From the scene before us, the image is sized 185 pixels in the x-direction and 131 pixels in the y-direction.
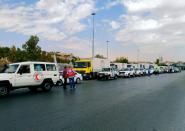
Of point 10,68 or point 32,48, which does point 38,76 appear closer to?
point 10,68

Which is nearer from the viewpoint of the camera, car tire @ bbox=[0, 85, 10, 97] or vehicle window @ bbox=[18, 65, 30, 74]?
car tire @ bbox=[0, 85, 10, 97]

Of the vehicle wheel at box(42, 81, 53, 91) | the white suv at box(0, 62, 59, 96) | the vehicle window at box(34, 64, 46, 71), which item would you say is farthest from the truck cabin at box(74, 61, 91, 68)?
the vehicle window at box(34, 64, 46, 71)

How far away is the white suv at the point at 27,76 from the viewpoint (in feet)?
55.6

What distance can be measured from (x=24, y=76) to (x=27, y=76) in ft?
0.87

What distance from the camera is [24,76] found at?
711 inches

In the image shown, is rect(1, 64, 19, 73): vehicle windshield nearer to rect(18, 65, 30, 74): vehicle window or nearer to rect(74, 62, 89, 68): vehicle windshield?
rect(18, 65, 30, 74): vehicle window

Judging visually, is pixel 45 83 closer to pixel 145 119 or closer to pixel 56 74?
pixel 56 74

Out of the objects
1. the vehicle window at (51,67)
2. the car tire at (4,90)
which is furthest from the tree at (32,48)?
the car tire at (4,90)

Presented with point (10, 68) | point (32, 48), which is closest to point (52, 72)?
point (10, 68)

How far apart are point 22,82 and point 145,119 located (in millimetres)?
10343

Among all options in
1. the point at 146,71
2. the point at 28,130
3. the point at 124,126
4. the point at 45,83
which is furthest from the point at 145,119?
the point at 146,71

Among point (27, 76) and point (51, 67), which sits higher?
point (51, 67)

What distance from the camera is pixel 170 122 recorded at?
28.5 ft

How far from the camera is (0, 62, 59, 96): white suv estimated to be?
55.6 feet
